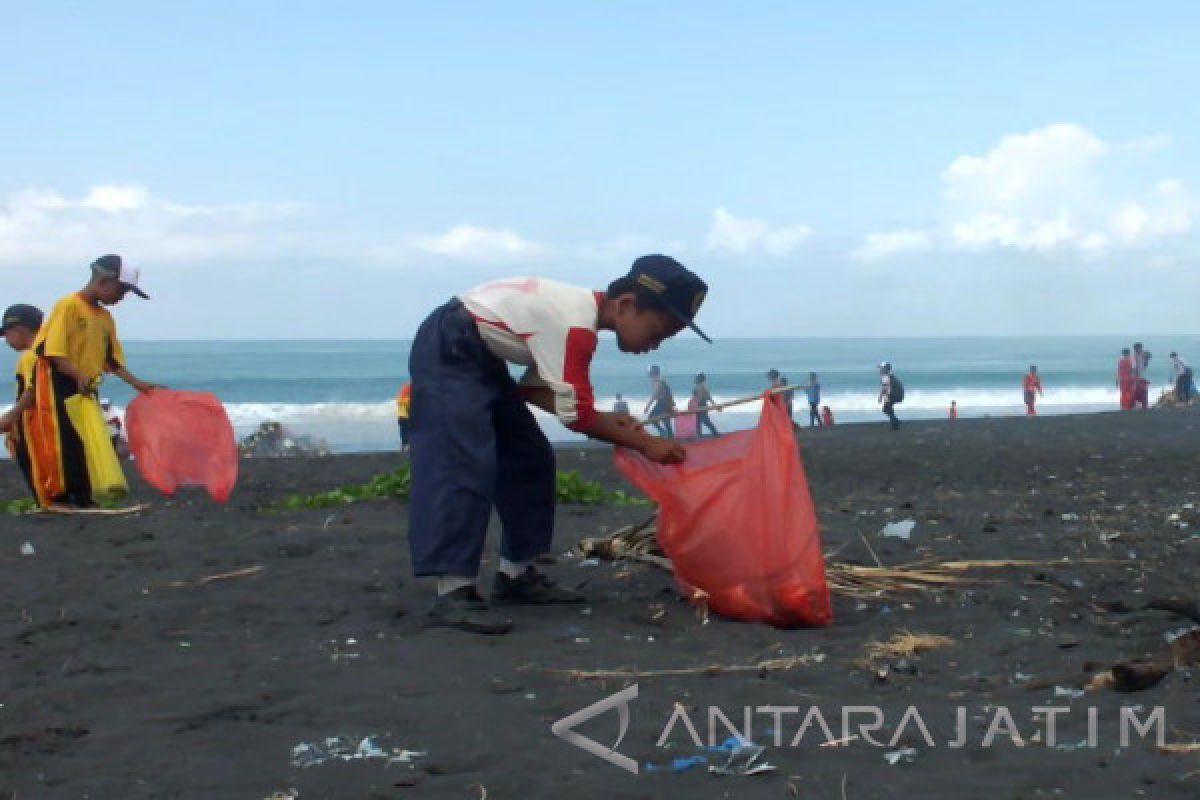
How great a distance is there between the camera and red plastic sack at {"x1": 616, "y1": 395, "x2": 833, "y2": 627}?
460cm

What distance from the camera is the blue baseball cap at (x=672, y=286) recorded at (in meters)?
4.59

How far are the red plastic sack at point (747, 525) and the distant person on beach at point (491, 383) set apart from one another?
0.43ft

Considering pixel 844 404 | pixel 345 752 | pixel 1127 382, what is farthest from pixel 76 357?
pixel 844 404

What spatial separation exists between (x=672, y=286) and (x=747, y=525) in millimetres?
812

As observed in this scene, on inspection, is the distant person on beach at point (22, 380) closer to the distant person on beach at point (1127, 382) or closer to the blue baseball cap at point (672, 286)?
the blue baseball cap at point (672, 286)

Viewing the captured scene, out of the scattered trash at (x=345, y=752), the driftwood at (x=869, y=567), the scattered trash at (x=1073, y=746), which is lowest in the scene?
the scattered trash at (x=345, y=752)

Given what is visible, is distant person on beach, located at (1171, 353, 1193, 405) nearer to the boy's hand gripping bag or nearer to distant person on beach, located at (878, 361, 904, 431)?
distant person on beach, located at (878, 361, 904, 431)

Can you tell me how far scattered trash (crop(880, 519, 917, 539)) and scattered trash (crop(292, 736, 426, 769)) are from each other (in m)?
3.82

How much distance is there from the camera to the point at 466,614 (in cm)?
470

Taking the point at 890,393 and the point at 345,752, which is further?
the point at 890,393

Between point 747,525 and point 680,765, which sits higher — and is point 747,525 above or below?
above

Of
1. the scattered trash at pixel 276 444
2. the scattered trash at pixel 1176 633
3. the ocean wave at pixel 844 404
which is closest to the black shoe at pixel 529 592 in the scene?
the scattered trash at pixel 1176 633

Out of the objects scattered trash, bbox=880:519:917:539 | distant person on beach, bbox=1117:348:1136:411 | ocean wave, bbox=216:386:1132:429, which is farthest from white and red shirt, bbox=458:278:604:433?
ocean wave, bbox=216:386:1132:429

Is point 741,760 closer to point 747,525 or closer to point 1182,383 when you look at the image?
point 747,525
